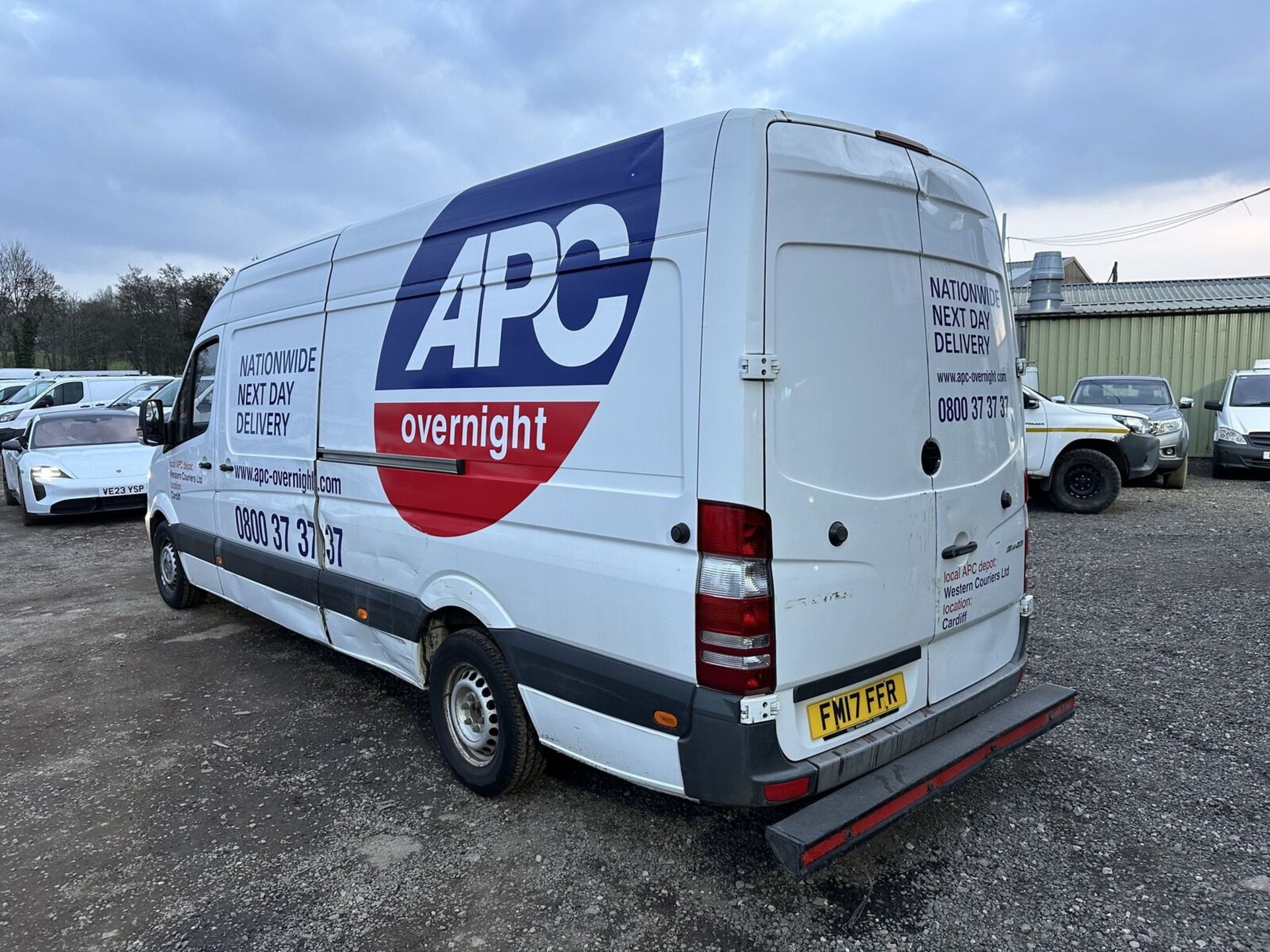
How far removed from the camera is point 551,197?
2984mm

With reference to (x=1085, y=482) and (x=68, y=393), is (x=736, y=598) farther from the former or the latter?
(x=68, y=393)

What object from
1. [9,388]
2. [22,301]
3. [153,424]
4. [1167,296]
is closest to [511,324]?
[153,424]

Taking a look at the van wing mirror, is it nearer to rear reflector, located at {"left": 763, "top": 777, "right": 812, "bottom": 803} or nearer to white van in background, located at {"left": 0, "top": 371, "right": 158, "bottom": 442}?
rear reflector, located at {"left": 763, "top": 777, "right": 812, "bottom": 803}

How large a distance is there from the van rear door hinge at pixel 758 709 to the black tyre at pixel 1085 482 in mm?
8763

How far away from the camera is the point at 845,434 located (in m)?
2.60

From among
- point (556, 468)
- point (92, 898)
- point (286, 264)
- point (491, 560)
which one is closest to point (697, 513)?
point (556, 468)

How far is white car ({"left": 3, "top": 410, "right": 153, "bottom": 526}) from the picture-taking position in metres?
9.91

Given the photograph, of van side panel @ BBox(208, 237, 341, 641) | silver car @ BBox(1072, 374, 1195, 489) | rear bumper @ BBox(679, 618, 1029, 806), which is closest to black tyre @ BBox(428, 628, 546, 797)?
rear bumper @ BBox(679, 618, 1029, 806)

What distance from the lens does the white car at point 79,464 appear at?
32.5 ft

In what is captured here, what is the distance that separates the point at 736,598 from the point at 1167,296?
21.2 m

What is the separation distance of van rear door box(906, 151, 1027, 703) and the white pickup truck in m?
7.21

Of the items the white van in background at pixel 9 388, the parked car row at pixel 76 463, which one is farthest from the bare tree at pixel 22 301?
the parked car row at pixel 76 463

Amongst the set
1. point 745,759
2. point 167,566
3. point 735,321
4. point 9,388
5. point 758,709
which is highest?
point 9,388

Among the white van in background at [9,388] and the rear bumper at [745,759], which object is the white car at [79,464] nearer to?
the rear bumper at [745,759]
